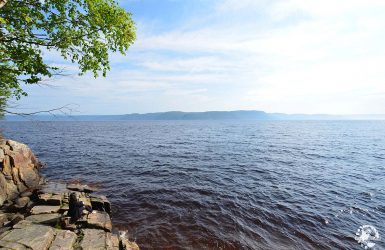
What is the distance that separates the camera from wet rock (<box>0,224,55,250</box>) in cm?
1052

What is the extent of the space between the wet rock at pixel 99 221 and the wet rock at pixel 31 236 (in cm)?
211

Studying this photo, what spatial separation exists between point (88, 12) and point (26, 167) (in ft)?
64.1

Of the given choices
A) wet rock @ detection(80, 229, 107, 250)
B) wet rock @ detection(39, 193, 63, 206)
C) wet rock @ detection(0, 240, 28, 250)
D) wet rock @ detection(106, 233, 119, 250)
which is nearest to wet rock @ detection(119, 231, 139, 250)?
wet rock @ detection(106, 233, 119, 250)

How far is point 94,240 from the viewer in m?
11.8

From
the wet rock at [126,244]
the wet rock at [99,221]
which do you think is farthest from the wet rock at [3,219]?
the wet rock at [126,244]

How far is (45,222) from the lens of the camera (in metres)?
12.9

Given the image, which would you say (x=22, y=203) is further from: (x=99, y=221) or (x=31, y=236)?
(x=99, y=221)

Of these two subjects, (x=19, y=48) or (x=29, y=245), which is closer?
(x=19, y=48)

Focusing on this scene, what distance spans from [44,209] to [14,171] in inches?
353

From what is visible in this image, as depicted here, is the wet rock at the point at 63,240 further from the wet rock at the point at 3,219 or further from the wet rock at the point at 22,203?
the wet rock at the point at 22,203

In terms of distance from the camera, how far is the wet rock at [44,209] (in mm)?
14348

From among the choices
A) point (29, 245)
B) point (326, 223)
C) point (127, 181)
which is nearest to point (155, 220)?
point (29, 245)

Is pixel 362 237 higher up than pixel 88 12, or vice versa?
pixel 88 12

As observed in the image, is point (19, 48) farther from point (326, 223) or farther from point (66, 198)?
point (326, 223)
